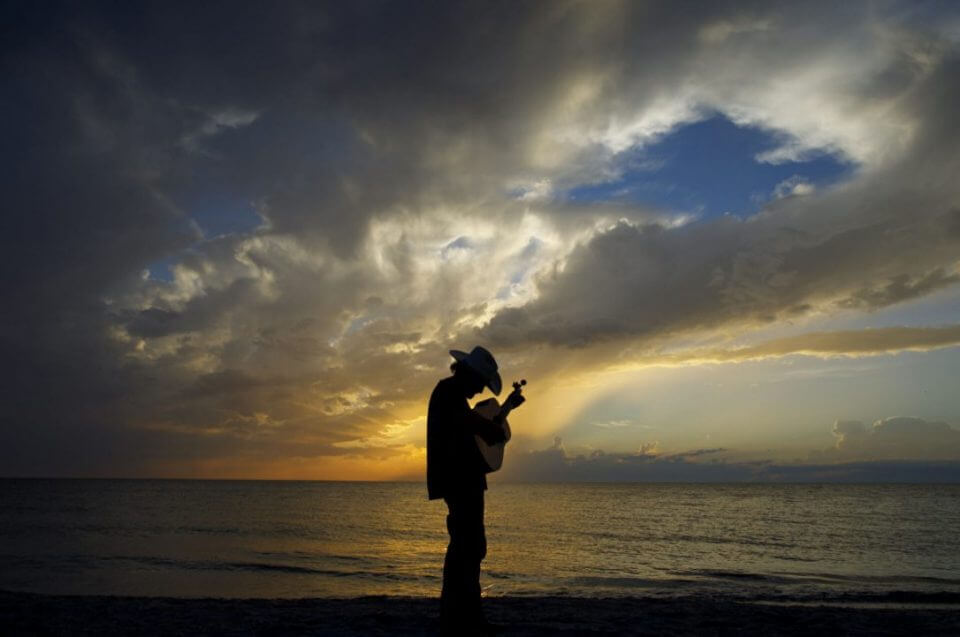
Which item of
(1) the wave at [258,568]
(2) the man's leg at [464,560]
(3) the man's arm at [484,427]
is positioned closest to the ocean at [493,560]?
(1) the wave at [258,568]

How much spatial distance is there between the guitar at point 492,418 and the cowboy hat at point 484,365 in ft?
0.78

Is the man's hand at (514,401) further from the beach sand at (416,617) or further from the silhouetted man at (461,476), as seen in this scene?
the beach sand at (416,617)

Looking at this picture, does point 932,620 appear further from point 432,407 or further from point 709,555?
point 709,555

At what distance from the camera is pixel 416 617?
976 cm

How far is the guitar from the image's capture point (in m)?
5.54

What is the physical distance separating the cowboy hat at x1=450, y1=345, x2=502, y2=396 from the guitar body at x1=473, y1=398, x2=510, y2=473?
0.32 metres

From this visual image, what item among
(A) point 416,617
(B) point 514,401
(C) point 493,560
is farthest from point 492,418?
(C) point 493,560

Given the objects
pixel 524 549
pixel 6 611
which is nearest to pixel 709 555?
pixel 524 549

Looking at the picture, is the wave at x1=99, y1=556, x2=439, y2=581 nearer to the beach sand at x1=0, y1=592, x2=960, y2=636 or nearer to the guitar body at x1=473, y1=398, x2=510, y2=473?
the beach sand at x1=0, y1=592, x2=960, y2=636

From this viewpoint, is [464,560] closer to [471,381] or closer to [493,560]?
[471,381]

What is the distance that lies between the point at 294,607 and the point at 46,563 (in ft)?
55.4

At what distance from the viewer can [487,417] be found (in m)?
5.79

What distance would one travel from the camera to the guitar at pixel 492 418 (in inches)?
218

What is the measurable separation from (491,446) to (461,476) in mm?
401
